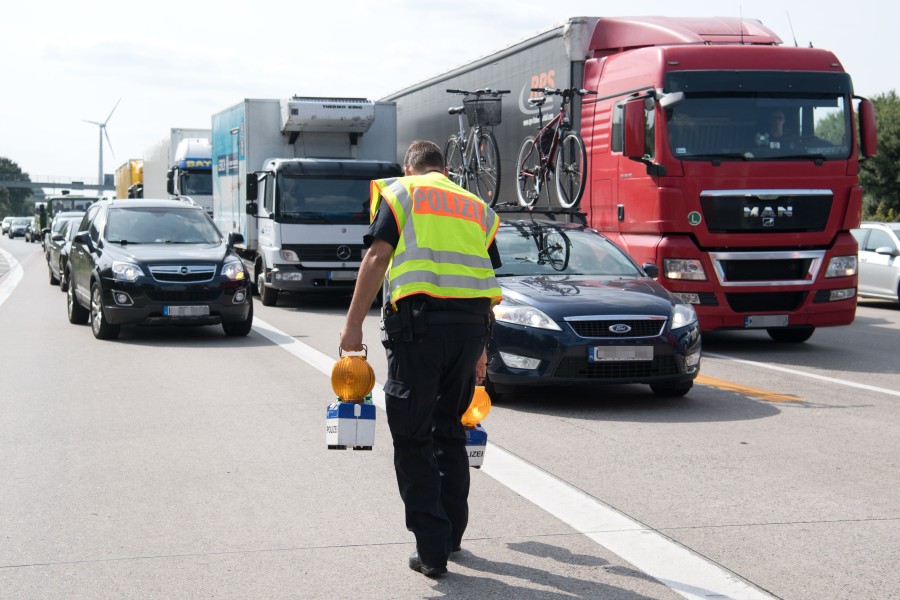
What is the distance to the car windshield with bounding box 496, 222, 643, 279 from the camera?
1085 centimetres

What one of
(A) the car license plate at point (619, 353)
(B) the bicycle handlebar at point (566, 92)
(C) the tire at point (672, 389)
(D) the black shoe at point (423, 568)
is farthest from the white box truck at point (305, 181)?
(D) the black shoe at point (423, 568)

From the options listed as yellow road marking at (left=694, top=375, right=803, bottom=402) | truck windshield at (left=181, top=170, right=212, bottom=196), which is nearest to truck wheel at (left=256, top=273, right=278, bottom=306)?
yellow road marking at (left=694, top=375, right=803, bottom=402)

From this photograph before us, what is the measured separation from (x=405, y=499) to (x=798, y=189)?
30.7ft

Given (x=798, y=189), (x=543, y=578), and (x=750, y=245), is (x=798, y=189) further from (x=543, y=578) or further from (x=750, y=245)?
(x=543, y=578)

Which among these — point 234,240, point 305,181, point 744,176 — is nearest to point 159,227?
point 234,240

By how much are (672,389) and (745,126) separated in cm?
430

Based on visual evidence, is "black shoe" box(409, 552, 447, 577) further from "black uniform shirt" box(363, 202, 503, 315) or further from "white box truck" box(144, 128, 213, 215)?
"white box truck" box(144, 128, 213, 215)

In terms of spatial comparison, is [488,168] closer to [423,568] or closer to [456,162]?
[456,162]

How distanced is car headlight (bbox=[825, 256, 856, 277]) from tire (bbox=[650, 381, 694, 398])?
427 cm

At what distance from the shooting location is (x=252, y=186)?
66.7 feet

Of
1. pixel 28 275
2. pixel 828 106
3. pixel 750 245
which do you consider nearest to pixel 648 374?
pixel 750 245

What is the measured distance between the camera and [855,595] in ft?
15.6

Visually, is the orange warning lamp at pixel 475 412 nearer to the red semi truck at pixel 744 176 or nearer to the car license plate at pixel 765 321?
the red semi truck at pixel 744 176

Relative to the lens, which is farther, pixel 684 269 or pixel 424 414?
pixel 684 269
